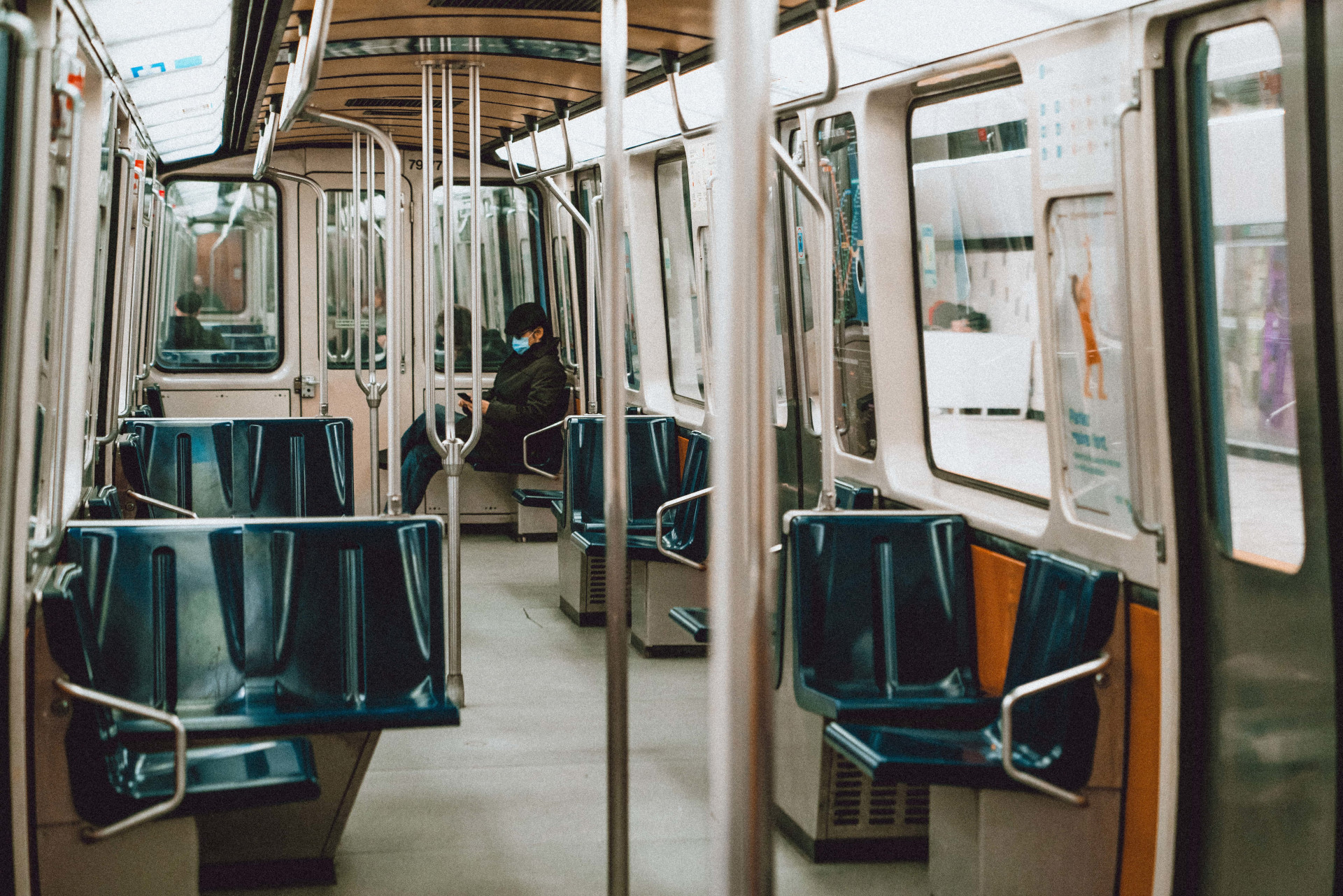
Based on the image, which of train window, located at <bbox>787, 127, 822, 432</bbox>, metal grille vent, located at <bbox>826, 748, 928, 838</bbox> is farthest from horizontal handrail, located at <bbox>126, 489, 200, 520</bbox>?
metal grille vent, located at <bbox>826, 748, 928, 838</bbox>

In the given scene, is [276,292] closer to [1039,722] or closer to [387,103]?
[387,103]

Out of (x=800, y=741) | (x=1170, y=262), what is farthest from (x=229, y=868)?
(x=1170, y=262)

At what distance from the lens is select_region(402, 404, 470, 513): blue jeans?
8.30 meters

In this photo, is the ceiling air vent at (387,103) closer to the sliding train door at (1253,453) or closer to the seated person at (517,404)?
the seated person at (517,404)

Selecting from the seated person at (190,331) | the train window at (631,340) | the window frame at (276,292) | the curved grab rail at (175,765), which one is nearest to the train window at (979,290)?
the curved grab rail at (175,765)

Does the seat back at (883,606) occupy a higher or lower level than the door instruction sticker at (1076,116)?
lower

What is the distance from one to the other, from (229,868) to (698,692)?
7.53 ft

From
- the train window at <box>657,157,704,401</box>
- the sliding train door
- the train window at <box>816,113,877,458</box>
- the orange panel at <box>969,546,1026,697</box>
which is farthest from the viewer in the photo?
the train window at <box>657,157,704,401</box>

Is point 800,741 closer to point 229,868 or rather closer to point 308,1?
point 229,868

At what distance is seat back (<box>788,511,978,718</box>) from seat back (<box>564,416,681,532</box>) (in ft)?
8.31

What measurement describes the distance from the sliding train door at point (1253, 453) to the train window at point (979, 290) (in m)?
0.90

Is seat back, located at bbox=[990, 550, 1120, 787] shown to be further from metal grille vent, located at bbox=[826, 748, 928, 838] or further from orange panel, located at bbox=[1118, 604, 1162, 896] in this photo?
metal grille vent, located at bbox=[826, 748, 928, 838]

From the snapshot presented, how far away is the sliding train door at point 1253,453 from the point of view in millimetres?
2363

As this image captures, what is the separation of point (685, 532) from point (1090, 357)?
9.49 feet
